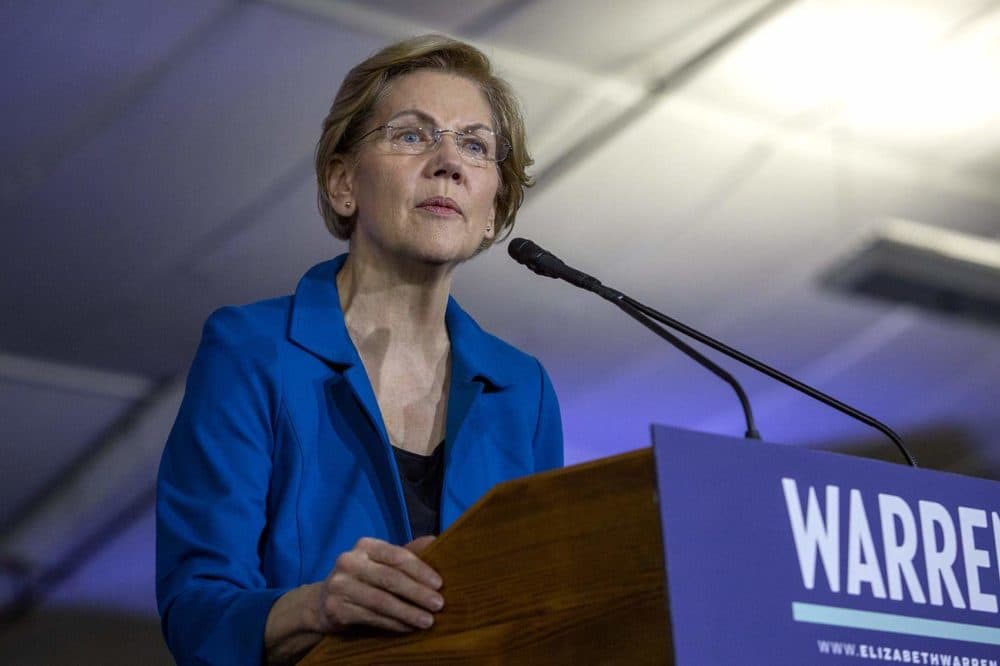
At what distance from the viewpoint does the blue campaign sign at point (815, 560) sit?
107 centimetres

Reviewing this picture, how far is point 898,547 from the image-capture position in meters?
1.17

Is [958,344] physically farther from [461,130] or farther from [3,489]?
[461,130]

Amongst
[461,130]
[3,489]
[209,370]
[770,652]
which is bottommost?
[770,652]

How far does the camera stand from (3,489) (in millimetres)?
6855

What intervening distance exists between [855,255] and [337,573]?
15.5ft

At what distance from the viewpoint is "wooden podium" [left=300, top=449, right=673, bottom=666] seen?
108cm

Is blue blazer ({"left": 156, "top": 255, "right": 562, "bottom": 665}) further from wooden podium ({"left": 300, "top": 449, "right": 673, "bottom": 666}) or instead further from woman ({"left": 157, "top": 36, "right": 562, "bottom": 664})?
wooden podium ({"left": 300, "top": 449, "right": 673, "bottom": 666})

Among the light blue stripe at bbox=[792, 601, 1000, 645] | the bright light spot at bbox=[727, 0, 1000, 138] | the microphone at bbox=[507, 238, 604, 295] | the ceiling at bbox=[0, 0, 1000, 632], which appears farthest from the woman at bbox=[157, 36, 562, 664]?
the bright light spot at bbox=[727, 0, 1000, 138]

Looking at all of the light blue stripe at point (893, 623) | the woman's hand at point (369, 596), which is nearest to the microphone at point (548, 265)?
the woman's hand at point (369, 596)

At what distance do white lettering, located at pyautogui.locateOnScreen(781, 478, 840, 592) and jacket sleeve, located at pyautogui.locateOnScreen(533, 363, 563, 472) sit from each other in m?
0.83

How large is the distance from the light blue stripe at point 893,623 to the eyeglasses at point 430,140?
0.99 metres

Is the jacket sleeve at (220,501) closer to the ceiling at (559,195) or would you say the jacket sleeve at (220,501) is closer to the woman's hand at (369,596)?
the woman's hand at (369,596)

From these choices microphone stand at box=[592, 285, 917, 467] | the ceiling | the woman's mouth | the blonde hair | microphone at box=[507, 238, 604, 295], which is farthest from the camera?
the ceiling

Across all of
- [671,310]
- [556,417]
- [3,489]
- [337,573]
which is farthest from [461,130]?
[3,489]
